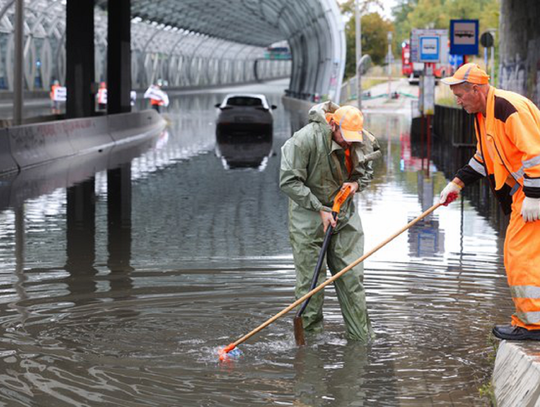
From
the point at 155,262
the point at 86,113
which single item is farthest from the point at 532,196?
the point at 86,113

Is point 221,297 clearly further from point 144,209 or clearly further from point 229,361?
point 144,209

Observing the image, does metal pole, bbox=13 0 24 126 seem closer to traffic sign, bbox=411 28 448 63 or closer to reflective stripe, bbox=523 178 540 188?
traffic sign, bbox=411 28 448 63

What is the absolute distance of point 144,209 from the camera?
1559 centimetres

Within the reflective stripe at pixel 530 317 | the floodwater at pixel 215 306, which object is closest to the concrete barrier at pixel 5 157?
the floodwater at pixel 215 306

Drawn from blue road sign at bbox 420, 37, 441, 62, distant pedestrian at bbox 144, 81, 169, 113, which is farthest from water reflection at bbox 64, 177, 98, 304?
distant pedestrian at bbox 144, 81, 169, 113

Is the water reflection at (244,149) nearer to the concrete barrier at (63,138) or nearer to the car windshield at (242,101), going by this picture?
the car windshield at (242,101)

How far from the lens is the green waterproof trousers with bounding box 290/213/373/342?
7727mm

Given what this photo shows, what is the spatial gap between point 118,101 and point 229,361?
28.5 m

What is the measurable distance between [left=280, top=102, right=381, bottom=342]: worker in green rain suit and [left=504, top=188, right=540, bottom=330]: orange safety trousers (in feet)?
4.51

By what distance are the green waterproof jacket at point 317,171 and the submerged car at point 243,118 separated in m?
28.2

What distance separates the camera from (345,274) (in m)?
7.76

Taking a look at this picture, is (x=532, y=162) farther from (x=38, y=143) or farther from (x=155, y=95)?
(x=155, y=95)

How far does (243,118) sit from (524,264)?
30.1 metres

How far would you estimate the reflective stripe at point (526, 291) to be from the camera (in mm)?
6336
